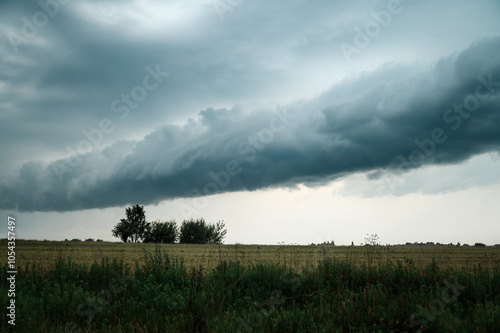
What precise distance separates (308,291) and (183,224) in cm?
9307

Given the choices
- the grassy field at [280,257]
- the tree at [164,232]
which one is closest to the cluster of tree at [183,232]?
the tree at [164,232]

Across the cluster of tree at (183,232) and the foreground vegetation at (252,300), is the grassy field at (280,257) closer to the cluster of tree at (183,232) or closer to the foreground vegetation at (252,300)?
the foreground vegetation at (252,300)

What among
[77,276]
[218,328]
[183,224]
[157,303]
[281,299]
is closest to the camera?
[218,328]

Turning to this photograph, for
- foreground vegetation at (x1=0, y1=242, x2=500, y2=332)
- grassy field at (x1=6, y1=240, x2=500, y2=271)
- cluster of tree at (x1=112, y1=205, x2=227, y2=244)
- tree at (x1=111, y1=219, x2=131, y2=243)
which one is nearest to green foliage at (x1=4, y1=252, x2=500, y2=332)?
foreground vegetation at (x1=0, y1=242, x2=500, y2=332)

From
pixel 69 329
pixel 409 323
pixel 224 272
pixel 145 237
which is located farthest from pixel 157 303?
pixel 145 237

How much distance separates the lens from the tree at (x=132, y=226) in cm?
11469

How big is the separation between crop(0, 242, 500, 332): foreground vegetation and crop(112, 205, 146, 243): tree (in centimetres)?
10473

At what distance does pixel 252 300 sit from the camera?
414 inches

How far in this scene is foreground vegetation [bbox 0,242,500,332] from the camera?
7.71 metres

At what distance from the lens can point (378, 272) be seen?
12.7m

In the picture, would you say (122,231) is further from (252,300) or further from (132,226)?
(252,300)

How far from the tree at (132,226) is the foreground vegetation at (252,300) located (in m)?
105

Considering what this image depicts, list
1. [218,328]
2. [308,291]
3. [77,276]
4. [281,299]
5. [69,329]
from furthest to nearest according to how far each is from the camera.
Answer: [77,276] < [308,291] < [281,299] < [69,329] < [218,328]

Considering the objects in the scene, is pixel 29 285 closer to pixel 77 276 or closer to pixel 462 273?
pixel 77 276
